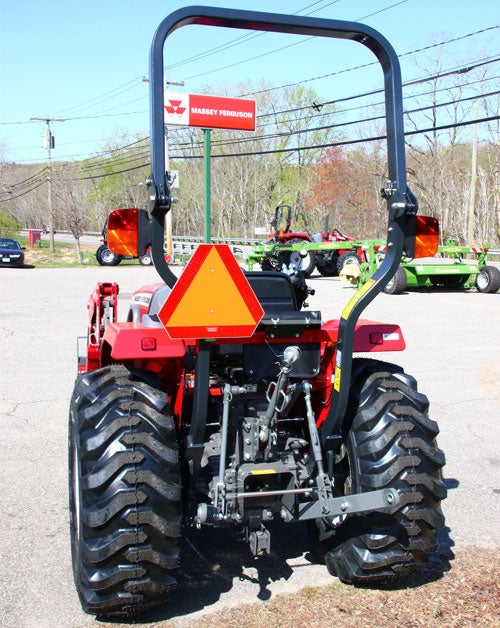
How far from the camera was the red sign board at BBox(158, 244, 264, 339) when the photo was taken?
279 cm

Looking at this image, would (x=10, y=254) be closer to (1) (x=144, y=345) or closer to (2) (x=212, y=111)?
(2) (x=212, y=111)

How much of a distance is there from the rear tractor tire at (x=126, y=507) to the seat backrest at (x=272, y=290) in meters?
1.05

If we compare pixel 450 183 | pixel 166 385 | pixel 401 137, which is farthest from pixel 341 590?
pixel 450 183

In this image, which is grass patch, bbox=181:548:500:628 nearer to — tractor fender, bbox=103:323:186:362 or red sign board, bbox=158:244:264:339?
tractor fender, bbox=103:323:186:362

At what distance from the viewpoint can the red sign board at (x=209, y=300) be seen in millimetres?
2795

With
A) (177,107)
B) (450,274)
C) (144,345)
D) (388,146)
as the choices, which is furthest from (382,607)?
(177,107)

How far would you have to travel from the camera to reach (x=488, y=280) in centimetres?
1817

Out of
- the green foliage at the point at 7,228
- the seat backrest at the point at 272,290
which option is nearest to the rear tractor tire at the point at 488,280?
the seat backrest at the point at 272,290

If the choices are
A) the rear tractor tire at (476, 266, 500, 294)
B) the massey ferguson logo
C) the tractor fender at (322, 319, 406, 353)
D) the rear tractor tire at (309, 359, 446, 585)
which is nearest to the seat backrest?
the tractor fender at (322, 319, 406, 353)

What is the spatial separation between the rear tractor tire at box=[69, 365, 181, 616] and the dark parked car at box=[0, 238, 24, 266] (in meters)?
25.7

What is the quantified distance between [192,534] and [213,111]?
58.7 ft

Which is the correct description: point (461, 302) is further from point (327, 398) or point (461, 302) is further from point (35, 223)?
point (35, 223)

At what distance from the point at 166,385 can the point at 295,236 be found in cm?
2056

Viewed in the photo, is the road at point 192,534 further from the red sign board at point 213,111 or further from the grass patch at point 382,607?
the red sign board at point 213,111
